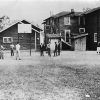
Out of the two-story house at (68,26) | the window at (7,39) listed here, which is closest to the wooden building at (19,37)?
the window at (7,39)

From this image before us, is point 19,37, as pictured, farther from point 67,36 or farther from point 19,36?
point 67,36

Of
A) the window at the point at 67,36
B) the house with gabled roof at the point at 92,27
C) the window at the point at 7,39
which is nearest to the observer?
the house with gabled roof at the point at 92,27

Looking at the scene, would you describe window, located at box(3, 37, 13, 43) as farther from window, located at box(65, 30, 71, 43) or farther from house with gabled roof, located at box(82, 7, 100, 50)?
house with gabled roof, located at box(82, 7, 100, 50)

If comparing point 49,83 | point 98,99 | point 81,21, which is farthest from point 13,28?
point 98,99

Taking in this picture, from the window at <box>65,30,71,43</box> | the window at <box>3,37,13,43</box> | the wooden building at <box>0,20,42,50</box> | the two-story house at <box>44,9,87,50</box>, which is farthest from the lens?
the window at <box>65,30,71,43</box>

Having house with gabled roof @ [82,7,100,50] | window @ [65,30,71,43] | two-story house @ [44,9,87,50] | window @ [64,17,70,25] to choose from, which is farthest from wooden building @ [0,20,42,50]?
house with gabled roof @ [82,7,100,50]

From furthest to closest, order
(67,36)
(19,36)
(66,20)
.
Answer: (66,20) < (67,36) < (19,36)

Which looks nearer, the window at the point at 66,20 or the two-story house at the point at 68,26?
the two-story house at the point at 68,26

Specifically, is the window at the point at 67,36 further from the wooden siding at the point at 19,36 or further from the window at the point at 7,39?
the window at the point at 7,39

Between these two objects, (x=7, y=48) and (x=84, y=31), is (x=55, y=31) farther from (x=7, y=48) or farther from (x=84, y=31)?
(x=7, y=48)

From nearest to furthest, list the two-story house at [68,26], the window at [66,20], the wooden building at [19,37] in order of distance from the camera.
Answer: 1. the wooden building at [19,37]
2. the two-story house at [68,26]
3. the window at [66,20]

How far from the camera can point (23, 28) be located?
40.8 metres

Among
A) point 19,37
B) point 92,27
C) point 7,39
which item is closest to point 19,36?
point 19,37

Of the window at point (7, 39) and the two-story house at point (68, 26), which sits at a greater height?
the two-story house at point (68, 26)
